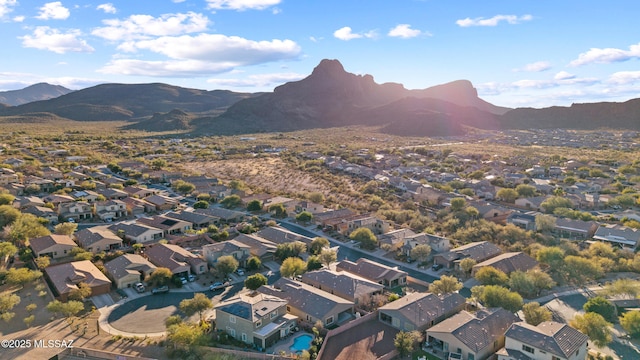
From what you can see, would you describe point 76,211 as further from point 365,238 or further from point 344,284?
point 344,284

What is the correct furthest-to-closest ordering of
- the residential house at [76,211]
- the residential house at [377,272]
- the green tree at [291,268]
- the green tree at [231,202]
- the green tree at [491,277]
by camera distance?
the green tree at [231,202], the residential house at [76,211], the green tree at [291,268], the residential house at [377,272], the green tree at [491,277]

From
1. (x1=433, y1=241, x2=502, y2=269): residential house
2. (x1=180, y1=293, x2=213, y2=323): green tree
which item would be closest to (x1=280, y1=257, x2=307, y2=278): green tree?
(x1=180, y1=293, x2=213, y2=323): green tree

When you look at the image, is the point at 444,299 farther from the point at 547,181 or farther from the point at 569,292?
the point at 547,181

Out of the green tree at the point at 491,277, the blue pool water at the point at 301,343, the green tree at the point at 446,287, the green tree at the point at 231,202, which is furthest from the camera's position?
the green tree at the point at 231,202

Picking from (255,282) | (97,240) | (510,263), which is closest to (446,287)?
(510,263)

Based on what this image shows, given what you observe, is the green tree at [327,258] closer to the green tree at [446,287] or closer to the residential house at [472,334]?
the green tree at [446,287]

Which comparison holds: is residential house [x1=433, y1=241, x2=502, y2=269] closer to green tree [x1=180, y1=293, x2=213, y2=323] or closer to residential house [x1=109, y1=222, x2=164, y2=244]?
green tree [x1=180, y1=293, x2=213, y2=323]

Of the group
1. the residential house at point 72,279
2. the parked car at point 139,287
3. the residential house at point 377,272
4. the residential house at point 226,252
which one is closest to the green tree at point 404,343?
the residential house at point 377,272

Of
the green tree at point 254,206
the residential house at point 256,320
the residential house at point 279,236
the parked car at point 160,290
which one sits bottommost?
the parked car at point 160,290
